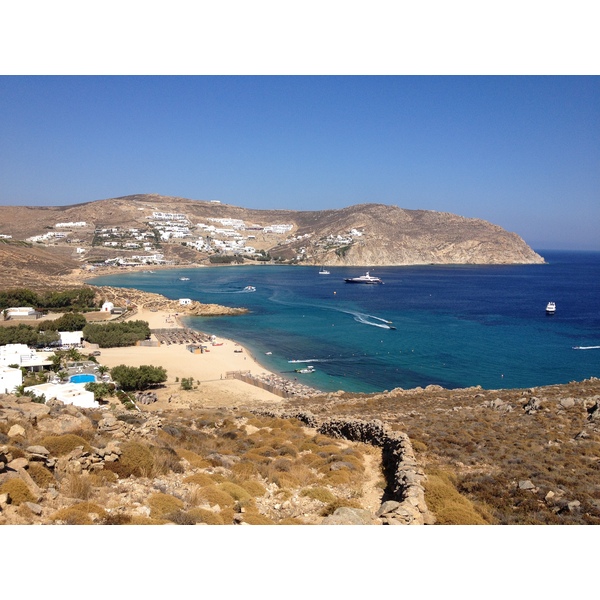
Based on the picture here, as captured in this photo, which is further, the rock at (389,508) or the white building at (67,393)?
the white building at (67,393)

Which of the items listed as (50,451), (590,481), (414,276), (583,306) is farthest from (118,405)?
(414,276)

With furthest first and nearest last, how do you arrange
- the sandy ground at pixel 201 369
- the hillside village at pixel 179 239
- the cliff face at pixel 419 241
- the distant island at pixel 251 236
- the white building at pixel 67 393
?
the cliff face at pixel 419 241 < the distant island at pixel 251 236 < the hillside village at pixel 179 239 < the sandy ground at pixel 201 369 < the white building at pixel 67 393

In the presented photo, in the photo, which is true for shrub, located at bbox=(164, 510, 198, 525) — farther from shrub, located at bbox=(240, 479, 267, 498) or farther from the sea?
the sea

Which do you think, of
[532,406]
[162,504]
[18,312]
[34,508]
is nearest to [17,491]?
[34,508]

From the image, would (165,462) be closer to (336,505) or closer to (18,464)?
(18,464)

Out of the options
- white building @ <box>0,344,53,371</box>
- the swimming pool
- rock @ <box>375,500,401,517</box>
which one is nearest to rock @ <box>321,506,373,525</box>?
rock @ <box>375,500,401,517</box>

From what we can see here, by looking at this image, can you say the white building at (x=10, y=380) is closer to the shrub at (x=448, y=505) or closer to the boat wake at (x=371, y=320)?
the shrub at (x=448, y=505)

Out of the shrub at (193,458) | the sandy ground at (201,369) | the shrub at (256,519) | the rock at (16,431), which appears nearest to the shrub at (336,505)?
the shrub at (256,519)
